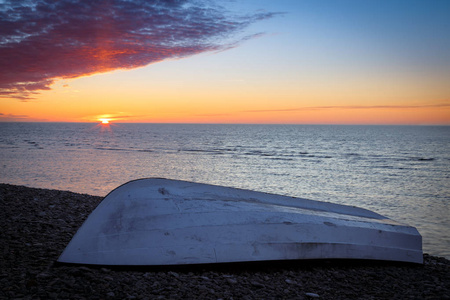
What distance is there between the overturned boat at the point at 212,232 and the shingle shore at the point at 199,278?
0.55 ft

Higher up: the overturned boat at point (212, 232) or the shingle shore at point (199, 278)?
the overturned boat at point (212, 232)

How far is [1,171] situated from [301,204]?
1727cm

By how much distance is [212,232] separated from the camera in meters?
4.45

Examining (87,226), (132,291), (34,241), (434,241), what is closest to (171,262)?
(132,291)

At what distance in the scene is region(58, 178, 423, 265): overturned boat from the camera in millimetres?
4254

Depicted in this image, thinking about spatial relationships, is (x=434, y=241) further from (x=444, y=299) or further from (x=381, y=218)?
(x=444, y=299)

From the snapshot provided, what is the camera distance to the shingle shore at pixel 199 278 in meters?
3.58

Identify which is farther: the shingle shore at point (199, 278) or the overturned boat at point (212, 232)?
the overturned boat at point (212, 232)

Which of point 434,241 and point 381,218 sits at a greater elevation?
point 381,218

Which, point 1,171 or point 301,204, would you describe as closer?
point 301,204

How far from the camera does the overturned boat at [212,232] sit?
14.0ft

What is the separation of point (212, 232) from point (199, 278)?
0.60m

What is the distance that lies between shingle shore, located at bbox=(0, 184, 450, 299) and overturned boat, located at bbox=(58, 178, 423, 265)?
17cm

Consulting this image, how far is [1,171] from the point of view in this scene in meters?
17.6
